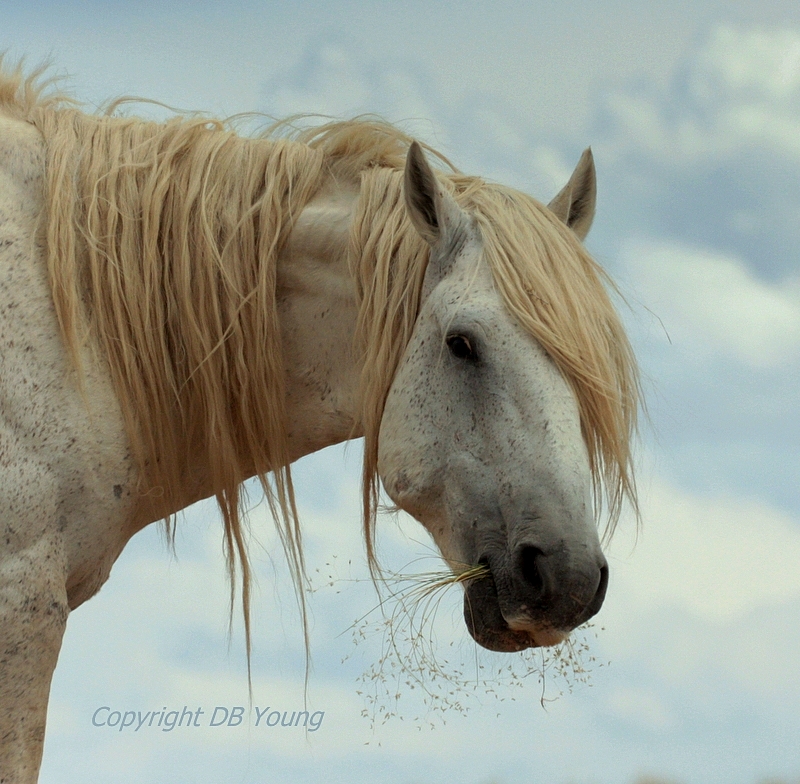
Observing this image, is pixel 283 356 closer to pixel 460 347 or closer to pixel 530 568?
pixel 460 347

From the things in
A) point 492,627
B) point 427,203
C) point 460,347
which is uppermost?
point 427,203

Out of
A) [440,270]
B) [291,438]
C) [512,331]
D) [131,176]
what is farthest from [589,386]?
[131,176]

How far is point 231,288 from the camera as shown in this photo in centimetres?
382

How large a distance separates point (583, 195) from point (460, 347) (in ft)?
3.48

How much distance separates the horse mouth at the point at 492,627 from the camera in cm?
334

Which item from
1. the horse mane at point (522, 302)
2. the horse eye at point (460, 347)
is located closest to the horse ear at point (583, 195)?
the horse mane at point (522, 302)

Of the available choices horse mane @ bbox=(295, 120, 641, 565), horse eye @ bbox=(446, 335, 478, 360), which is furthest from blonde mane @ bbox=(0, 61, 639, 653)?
horse eye @ bbox=(446, 335, 478, 360)

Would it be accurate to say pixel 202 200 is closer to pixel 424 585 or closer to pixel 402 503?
pixel 402 503

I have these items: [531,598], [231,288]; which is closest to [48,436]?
[231,288]

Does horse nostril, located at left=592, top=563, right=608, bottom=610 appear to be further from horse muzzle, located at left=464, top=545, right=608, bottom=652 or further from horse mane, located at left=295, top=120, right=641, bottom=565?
horse mane, located at left=295, top=120, right=641, bottom=565

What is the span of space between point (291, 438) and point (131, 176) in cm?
116

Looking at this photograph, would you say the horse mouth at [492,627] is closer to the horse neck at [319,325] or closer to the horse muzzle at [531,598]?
Answer: the horse muzzle at [531,598]

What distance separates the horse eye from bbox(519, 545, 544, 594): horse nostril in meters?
0.68

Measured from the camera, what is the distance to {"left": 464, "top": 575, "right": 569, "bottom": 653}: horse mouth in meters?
3.34
